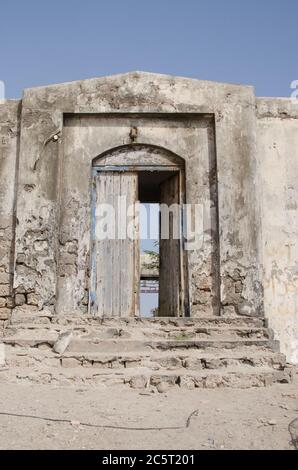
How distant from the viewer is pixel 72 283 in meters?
6.23

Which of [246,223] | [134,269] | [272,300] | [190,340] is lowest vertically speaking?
[190,340]

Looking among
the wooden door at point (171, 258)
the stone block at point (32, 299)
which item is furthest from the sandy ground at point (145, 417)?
the wooden door at point (171, 258)

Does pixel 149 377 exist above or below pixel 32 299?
below

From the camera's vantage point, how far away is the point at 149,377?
459cm

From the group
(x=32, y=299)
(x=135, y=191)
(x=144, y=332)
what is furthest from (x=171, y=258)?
(x=32, y=299)

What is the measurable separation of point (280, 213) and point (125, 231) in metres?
2.30

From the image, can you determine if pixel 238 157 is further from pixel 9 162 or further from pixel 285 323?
pixel 9 162

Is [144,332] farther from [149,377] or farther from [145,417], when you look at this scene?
[145,417]

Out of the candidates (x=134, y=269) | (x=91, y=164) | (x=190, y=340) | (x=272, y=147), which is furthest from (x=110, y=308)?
(x=272, y=147)

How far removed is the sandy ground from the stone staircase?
0.16m

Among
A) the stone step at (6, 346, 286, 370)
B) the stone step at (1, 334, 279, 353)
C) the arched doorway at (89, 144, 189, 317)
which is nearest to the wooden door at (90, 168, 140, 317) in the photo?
the arched doorway at (89, 144, 189, 317)

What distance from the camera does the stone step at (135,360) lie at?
4.92 metres

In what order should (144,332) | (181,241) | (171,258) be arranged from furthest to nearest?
(171,258) < (181,241) < (144,332)
